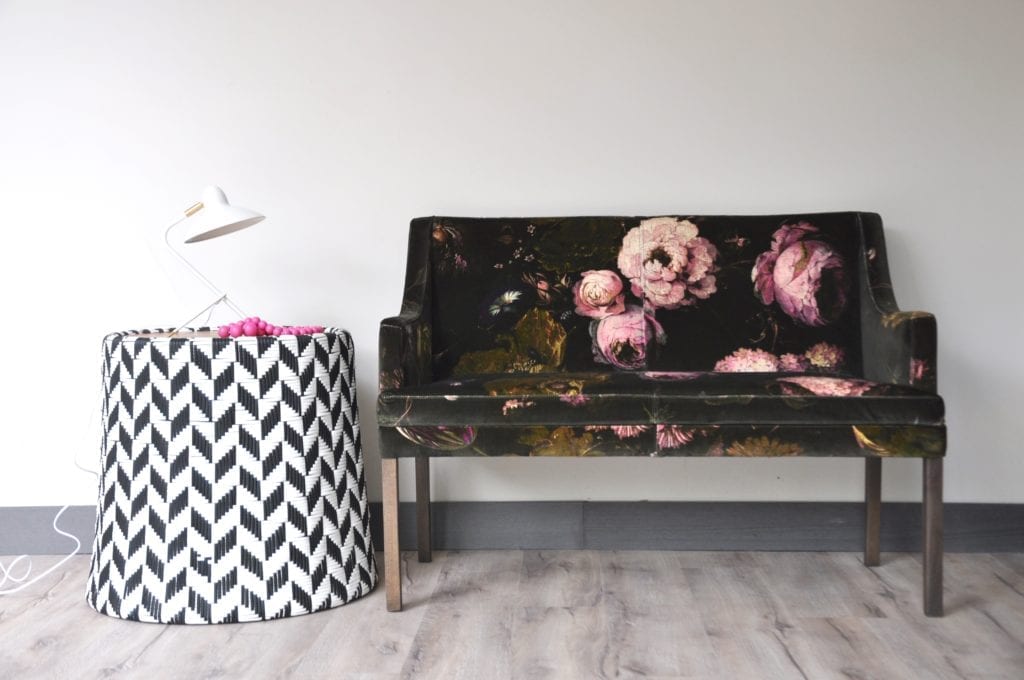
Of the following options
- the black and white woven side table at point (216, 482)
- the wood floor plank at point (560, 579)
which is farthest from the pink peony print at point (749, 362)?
the black and white woven side table at point (216, 482)

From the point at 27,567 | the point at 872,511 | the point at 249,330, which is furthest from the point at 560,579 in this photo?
the point at 27,567

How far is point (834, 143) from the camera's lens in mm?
2504

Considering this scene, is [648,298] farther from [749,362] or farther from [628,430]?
[628,430]

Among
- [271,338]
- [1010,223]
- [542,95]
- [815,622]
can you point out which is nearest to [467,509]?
[271,338]

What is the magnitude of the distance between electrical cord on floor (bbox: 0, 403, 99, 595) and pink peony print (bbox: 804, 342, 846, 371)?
1983 millimetres

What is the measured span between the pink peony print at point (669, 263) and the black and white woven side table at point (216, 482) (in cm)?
85

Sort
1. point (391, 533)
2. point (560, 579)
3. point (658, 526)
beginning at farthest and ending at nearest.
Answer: point (658, 526) → point (560, 579) → point (391, 533)

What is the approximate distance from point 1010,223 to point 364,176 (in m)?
1.78

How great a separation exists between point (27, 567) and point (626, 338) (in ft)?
5.62

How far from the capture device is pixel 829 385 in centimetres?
194

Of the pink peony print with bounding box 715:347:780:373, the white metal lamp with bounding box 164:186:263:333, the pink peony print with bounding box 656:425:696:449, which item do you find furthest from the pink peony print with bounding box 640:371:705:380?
the white metal lamp with bounding box 164:186:263:333

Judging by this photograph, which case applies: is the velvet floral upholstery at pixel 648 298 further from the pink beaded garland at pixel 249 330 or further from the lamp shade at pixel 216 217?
the lamp shade at pixel 216 217

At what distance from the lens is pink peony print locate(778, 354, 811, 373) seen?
7.58ft

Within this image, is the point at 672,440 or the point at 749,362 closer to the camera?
the point at 672,440
